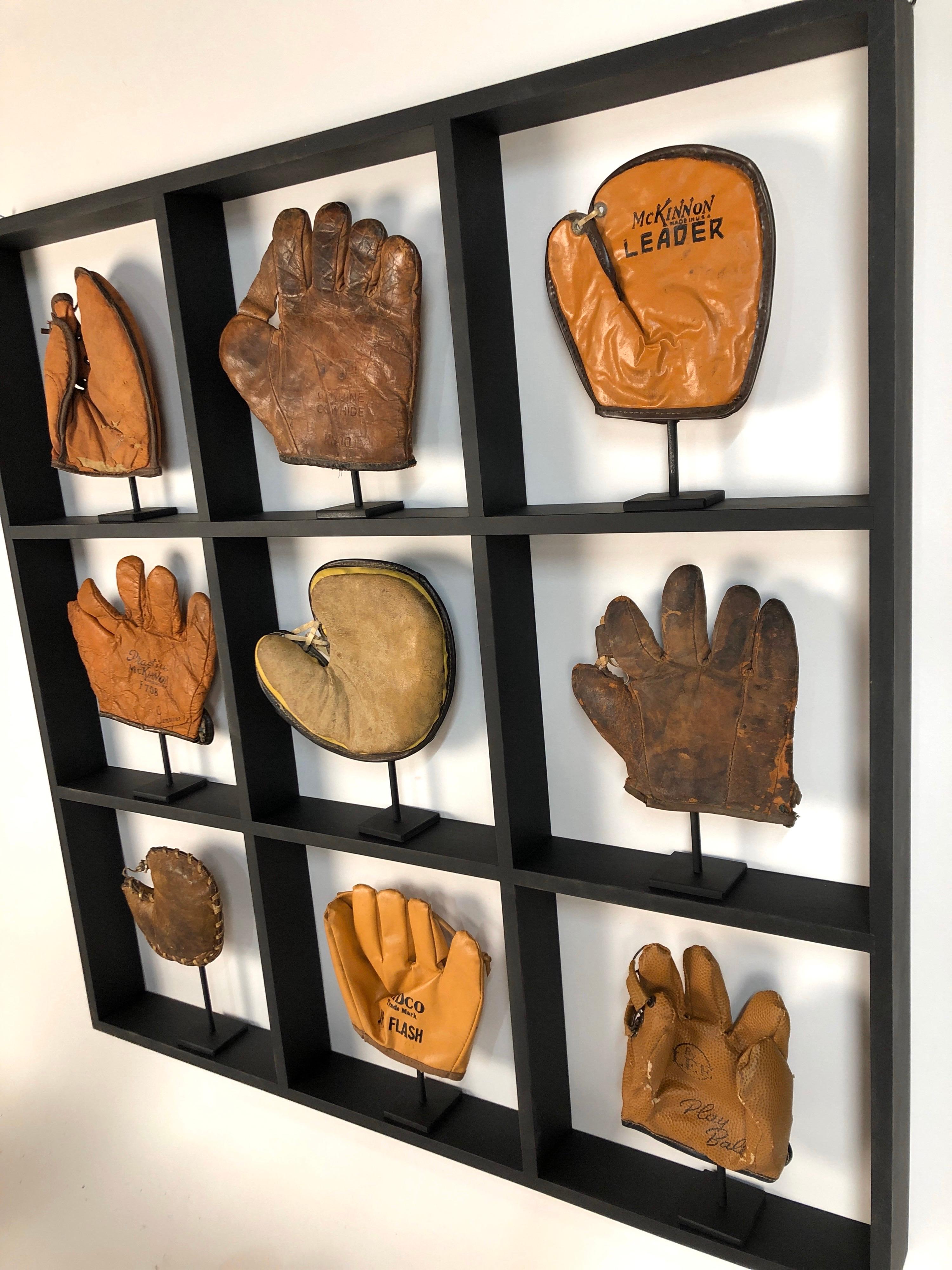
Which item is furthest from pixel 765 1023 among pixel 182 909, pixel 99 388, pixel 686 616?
pixel 99 388

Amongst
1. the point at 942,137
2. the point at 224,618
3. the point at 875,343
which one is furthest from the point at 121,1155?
the point at 942,137

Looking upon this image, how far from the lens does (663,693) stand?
1354 mm

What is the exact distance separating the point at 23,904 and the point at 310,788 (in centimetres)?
100

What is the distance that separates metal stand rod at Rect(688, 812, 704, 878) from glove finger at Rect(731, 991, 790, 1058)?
0.20 m

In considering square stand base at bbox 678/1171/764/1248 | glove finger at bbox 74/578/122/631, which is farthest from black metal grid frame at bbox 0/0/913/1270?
glove finger at bbox 74/578/122/631

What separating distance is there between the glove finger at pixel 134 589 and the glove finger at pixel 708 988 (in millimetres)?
1090

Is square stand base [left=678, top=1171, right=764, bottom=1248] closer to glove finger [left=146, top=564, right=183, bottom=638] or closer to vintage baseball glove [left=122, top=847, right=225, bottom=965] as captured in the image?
vintage baseball glove [left=122, top=847, right=225, bottom=965]

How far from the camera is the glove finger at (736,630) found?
129cm

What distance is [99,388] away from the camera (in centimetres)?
177

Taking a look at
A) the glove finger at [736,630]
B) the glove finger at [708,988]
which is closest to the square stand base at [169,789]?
the glove finger at [708,988]

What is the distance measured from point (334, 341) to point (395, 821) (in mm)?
754

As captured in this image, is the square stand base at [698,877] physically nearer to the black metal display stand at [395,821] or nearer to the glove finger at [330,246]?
the black metal display stand at [395,821]

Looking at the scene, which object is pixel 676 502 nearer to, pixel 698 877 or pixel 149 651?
pixel 698 877

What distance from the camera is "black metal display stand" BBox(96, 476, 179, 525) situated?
69.8 inches
